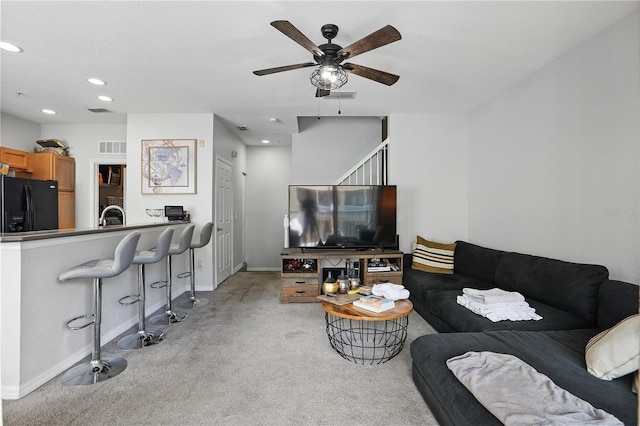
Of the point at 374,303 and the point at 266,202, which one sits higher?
the point at 266,202

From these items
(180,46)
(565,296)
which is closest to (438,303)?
(565,296)

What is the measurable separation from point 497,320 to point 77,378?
3.06m

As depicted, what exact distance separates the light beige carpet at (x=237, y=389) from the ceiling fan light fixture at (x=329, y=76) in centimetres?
220

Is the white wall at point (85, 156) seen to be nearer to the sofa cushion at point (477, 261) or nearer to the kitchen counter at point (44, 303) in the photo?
the kitchen counter at point (44, 303)

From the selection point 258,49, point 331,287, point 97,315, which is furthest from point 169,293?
point 258,49

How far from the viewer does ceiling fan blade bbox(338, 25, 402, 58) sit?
6.51ft

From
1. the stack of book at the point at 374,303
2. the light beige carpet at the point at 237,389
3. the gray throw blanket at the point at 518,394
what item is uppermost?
the stack of book at the point at 374,303

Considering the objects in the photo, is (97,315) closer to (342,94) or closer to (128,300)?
(128,300)

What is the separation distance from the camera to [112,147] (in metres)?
5.42

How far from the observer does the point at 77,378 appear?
224 cm

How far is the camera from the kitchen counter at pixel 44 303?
2051 mm

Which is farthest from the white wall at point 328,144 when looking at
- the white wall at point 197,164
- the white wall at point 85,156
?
the white wall at point 85,156

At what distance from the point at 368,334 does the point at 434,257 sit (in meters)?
1.59

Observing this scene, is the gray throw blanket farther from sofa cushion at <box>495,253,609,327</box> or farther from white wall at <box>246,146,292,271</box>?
white wall at <box>246,146,292,271</box>
